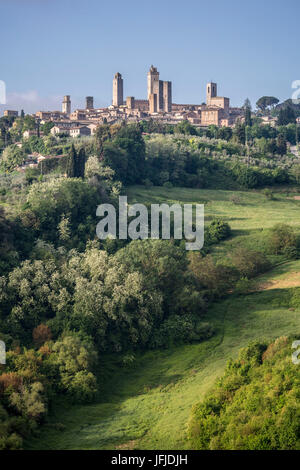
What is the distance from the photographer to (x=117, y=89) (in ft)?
423

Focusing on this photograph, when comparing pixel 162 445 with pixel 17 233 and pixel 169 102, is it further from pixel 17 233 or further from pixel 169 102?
pixel 169 102

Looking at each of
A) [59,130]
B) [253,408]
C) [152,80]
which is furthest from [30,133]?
[253,408]

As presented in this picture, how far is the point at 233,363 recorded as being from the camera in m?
25.8

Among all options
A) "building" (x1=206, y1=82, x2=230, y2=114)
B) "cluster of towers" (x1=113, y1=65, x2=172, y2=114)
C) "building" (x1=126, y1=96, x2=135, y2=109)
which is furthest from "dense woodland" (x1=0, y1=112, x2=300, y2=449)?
"building" (x1=206, y1=82, x2=230, y2=114)

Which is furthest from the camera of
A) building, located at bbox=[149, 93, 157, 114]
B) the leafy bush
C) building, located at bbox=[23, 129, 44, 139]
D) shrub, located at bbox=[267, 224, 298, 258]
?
building, located at bbox=[149, 93, 157, 114]

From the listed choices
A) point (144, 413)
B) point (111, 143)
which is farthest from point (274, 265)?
point (111, 143)

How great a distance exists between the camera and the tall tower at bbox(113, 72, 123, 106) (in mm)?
128750

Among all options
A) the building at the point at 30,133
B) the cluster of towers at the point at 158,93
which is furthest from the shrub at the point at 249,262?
the cluster of towers at the point at 158,93

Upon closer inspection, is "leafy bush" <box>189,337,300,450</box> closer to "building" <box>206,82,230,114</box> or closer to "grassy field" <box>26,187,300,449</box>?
"grassy field" <box>26,187,300,449</box>

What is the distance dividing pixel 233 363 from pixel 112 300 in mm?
9132

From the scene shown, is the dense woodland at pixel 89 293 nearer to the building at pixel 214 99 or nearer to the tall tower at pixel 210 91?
the building at pixel 214 99

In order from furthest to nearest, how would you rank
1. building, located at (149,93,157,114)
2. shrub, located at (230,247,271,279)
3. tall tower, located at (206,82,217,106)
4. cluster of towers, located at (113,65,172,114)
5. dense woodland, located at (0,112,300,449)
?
tall tower, located at (206,82,217,106), cluster of towers, located at (113,65,172,114), building, located at (149,93,157,114), shrub, located at (230,247,271,279), dense woodland, located at (0,112,300,449)

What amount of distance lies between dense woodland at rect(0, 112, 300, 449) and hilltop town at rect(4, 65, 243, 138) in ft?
170

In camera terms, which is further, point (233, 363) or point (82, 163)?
point (82, 163)
